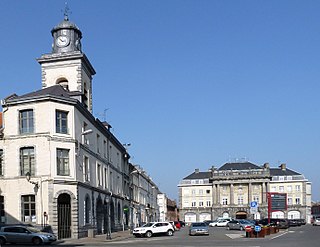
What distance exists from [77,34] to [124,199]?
25.0 m

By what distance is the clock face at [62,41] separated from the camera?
53.3 metres

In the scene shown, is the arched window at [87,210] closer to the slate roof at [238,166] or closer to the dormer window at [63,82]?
the dormer window at [63,82]

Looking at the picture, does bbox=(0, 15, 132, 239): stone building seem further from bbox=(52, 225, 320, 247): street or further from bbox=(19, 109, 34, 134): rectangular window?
bbox=(52, 225, 320, 247): street

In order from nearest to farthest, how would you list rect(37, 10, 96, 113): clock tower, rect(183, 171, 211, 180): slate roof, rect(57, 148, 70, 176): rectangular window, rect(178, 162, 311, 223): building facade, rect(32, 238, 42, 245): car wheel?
rect(32, 238, 42, 245): car wheel, rect(57, 148, 70, 176): rectangular window, rect(37, 10, 96, 113): clock tower, rect(178, 162, 311, 223): building facade, rect(183, 171, 211, 180): slate roof

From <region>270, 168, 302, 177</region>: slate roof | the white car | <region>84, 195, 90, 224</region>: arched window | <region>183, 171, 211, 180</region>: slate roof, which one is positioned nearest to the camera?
<region>84, 195, 90, 224</region>: arched window

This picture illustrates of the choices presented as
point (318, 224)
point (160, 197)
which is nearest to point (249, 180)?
point (160, 197)

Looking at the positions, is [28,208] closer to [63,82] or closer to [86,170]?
[86,170]

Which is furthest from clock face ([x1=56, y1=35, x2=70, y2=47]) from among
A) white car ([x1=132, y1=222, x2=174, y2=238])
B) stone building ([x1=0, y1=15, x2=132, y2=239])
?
white car ([x1=132, y1=222, x2=174, y2=238])

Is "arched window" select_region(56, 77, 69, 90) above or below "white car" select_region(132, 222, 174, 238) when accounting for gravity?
above

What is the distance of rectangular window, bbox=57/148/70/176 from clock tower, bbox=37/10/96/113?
10783 mm

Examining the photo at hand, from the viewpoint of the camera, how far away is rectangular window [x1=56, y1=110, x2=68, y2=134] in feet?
133

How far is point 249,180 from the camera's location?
13050cm

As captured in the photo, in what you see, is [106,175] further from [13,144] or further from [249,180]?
[249,180]

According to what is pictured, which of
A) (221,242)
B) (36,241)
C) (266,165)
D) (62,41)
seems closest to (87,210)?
(36,241)
